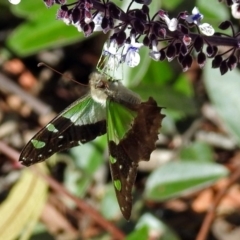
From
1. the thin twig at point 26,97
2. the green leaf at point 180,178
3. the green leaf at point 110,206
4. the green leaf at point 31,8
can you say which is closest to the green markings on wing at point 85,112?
the green leaf at point 180,178

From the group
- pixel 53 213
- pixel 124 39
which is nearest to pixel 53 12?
pixel 53 213

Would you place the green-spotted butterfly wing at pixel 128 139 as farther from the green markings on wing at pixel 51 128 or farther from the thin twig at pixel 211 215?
the thin twig at pixel 211 215

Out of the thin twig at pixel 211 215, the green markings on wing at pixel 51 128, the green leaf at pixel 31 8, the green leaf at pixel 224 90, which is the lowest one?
the thin twig at pixel 211 215

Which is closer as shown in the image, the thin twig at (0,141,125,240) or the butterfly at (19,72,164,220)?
the butterfly at (19,72,164,220)

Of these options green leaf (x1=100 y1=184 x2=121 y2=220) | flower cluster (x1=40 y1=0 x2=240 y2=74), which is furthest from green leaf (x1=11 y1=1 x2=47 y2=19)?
flower cluster (x1=40 y1=0 x2=240 y2=74)

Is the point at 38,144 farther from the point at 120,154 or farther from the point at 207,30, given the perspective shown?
the point at 207,30

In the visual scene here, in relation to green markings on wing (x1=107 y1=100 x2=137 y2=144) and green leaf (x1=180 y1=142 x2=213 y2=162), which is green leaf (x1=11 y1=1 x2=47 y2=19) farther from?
green markings on wing (x1=107 y1=100 x2=137 y2=144)
